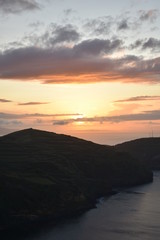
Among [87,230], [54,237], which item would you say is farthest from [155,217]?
[54,237]

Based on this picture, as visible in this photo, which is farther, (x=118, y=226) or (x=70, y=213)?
(x=70, y=213)

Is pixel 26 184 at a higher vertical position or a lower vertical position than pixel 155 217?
higher

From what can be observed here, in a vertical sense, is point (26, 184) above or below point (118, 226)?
above

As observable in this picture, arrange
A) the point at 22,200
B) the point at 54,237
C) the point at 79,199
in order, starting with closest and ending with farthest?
the point at 54,237 → the point at 22,200 → the point at 79,199

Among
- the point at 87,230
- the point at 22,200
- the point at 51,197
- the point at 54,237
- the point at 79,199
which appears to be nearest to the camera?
the point at 54,237

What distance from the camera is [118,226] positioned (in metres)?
154

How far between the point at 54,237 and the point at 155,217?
53.1 metres

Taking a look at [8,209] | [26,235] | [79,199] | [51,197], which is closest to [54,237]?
[26,235]

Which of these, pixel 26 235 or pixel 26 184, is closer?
pixel 26 235

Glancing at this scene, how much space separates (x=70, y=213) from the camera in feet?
573

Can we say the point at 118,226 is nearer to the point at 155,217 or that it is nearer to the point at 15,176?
the point at 155,217

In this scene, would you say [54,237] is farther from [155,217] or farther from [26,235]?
[155,217]

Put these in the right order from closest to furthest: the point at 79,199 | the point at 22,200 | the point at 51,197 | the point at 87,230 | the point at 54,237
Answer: the point at 54,237 → the point at 87,230 → the point at 22,200 → the point at 51,197 → the point at 79,199

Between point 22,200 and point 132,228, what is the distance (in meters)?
47.6
